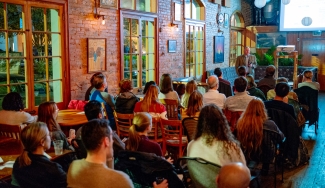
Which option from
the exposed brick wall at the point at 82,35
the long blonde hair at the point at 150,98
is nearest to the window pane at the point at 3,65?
the exposed brick wall at the point at 82,35

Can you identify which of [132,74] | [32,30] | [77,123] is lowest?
[77,123]

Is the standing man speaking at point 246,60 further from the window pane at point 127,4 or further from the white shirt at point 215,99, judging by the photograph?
the white shirt at point 215,99

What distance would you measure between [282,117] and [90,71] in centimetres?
390

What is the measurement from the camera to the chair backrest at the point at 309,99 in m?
7.34

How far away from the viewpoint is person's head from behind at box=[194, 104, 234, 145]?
11.1 ft

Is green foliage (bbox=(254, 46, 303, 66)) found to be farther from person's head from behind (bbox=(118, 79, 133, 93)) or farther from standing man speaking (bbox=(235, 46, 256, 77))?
person's head from behind (bbox=(118, 79, 133, 93))

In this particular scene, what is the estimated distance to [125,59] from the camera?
8.85 meters

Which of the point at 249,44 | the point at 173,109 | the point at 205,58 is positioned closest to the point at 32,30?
the point at 173,109

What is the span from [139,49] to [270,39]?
28.6 ft

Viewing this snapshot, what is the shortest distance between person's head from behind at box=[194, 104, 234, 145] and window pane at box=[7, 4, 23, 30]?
3.90 metres

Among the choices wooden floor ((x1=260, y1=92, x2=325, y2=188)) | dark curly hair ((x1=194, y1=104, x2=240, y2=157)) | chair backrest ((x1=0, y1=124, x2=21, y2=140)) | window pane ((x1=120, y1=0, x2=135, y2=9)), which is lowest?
wooden floor ((x1=260, y1=92, x2=325, y2=188))

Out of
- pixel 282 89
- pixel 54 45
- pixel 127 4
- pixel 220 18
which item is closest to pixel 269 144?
pixel 282 89

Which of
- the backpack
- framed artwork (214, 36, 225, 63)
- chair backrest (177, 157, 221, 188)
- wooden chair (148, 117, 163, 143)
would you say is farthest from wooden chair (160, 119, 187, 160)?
framed artwork (214, 36, 225, 63)

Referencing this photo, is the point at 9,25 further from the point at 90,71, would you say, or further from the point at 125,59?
the point at 125,59
